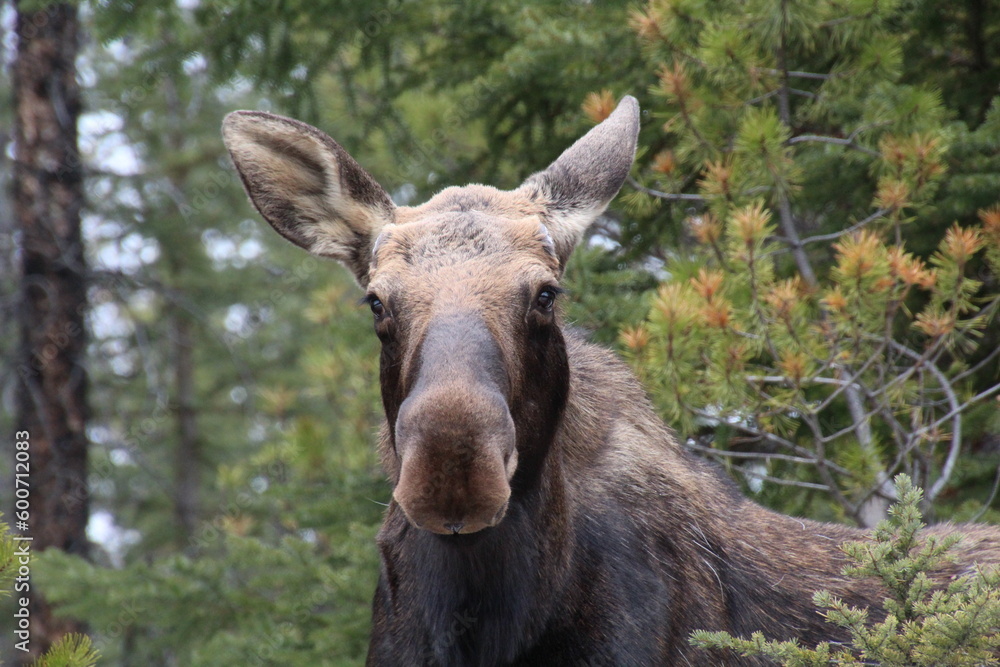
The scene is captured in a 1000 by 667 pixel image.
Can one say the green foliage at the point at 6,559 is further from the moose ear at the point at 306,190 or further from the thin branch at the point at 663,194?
the thin branch at the point at 663,194

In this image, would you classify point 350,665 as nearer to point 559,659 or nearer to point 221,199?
point 559,659

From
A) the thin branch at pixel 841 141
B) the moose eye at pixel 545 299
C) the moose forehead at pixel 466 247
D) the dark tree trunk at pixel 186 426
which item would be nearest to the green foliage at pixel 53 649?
the moose forehead at pixel 466 247

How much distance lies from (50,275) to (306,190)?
5.56 meters

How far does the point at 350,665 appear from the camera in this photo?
6.31 meters

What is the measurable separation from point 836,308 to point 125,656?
26.6 ft

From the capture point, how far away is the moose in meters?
3.26

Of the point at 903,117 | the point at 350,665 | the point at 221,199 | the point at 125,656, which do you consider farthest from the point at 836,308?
the point at 221,199

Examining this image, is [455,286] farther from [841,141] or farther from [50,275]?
[50,275]

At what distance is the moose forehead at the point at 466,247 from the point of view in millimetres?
3729

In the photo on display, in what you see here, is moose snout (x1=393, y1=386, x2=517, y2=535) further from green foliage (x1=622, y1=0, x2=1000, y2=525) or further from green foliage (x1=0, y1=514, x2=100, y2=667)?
green foliage (x1=622, y1=0, x2=1000, y2=525)

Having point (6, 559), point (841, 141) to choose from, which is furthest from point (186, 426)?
point (6, 559)

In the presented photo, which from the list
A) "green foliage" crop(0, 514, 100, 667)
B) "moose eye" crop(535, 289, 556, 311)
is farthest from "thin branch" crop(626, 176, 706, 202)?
"green foliage" crop(0, 514, 100, 667)

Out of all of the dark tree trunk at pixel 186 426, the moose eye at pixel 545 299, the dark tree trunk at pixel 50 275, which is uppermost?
the moose eye at pixel 545 299

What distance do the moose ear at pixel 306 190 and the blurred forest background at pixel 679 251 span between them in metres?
1.63
